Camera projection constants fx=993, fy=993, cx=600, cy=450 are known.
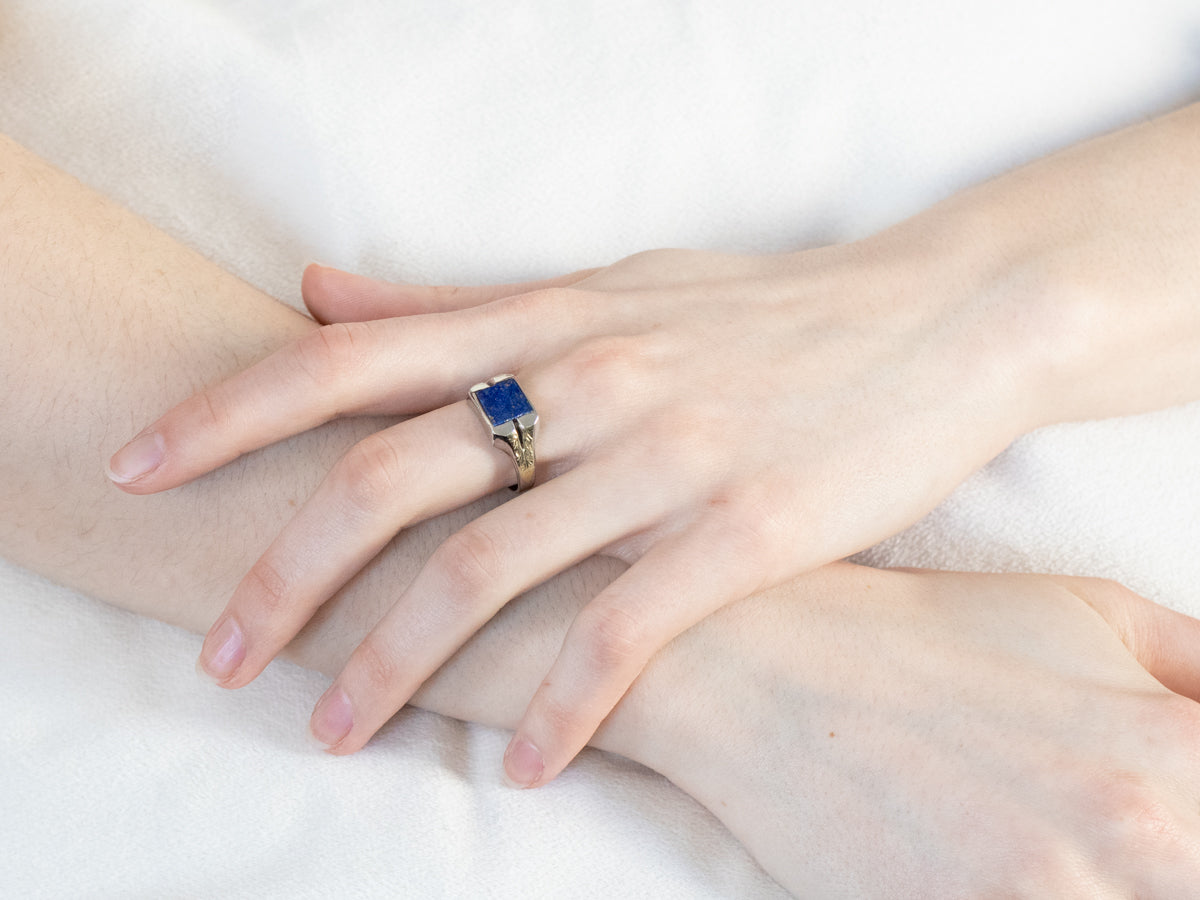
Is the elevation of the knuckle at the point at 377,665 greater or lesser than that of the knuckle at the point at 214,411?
lesser

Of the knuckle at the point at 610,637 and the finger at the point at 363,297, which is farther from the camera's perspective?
the finger at the point at 363,297

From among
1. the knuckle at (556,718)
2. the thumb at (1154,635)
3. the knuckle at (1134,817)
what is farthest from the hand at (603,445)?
the knuckle at (1134,817)

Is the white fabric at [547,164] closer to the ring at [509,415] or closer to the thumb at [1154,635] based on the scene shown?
the thumb at [1154,635]

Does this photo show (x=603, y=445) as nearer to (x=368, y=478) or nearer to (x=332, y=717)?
(x=368, y=478)

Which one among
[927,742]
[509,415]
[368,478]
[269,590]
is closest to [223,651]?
[269,590]

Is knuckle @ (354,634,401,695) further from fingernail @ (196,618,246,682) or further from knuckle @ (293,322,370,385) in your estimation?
knuckle @ (293,322,370,385)

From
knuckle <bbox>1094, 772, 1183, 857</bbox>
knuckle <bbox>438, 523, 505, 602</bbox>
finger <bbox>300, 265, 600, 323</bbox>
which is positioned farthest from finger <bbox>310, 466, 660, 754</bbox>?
knuckle <bbox>1094, 772, 1183, 857</bbox>
